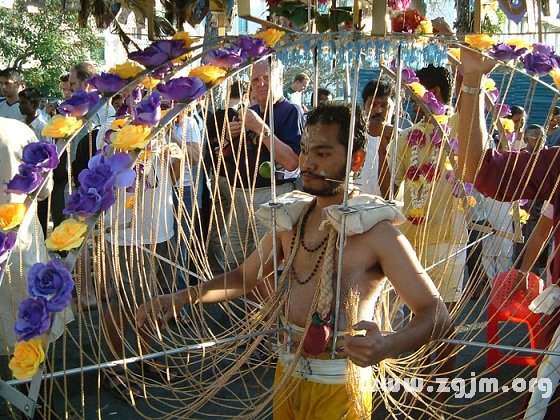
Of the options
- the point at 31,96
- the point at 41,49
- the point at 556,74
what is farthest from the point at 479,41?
the point at 41,49

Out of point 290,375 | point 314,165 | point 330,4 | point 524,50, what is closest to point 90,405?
point 290,375

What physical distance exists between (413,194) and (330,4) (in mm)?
1442

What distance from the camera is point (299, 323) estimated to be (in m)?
2.38

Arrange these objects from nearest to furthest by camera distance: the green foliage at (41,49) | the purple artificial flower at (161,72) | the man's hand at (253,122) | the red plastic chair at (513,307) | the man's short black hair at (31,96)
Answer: the purple artificial flower at (161,72) < the red plastic chair at (513,307) < the man's hand at (253,122) < the man's short black hair at (31,96) < the green foliage at (41,49)

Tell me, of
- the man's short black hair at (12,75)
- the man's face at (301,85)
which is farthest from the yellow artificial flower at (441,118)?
the man's face at (301,85)

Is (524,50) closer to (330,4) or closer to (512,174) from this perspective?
→ (512,174)

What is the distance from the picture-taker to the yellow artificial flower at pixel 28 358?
1.84m

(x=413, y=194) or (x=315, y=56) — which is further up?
(x=315, y=56)

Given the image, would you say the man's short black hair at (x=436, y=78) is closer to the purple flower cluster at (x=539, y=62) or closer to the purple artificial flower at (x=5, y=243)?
the purple flower cluster at (x=539, y=62)

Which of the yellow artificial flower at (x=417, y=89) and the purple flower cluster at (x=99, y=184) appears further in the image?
the yellow artificial flower at (x=417, y=89)

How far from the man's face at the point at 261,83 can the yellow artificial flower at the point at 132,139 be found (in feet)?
5.65

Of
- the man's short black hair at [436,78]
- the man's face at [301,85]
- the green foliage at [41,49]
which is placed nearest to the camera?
the man's short black hair at [436,78]

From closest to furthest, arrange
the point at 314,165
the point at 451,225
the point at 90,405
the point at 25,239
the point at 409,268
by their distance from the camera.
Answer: the point at 409,268, the point at 314,165, the point at 25,239, the point at 451,225, the point at 90,405

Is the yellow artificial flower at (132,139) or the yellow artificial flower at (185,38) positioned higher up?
the yellow artificial flower at (185,38)
